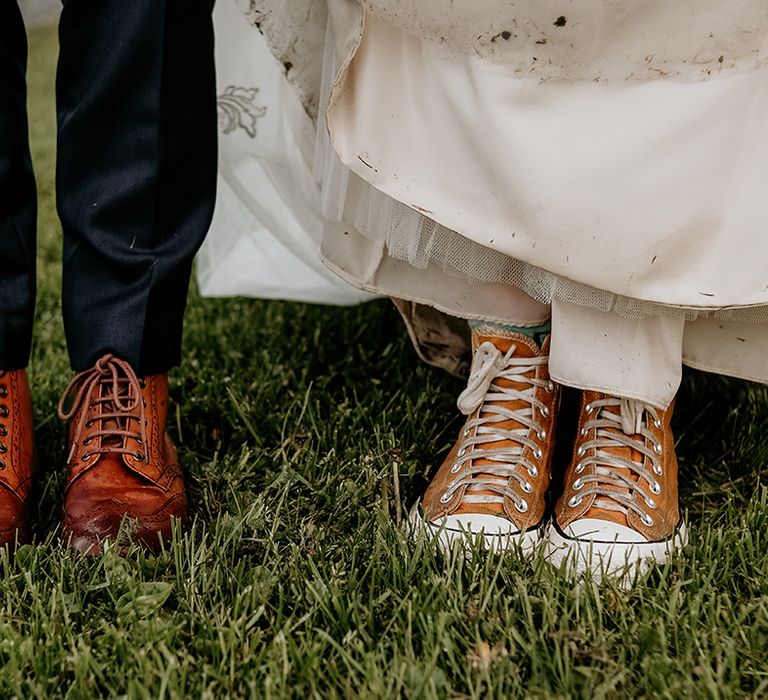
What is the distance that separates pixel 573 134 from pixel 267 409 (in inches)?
27.6

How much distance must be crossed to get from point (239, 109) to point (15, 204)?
522 mm

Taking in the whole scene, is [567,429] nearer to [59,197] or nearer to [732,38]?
[732,38]

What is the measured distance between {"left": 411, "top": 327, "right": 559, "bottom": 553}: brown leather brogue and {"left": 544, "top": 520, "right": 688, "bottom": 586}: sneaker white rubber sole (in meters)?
0.04

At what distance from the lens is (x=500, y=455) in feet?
3.84

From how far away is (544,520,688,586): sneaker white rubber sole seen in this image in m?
1.02

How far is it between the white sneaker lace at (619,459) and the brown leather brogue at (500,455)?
53mm

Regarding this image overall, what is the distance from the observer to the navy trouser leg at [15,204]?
3.80ft

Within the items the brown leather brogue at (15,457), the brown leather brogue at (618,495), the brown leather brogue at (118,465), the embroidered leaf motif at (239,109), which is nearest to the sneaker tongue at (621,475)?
the brown leather brogue at (618,495)

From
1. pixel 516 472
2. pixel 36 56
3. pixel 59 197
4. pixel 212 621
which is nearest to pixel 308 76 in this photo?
pixel 59 197

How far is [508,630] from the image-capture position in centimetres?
91

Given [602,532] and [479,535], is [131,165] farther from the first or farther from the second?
[602,532]

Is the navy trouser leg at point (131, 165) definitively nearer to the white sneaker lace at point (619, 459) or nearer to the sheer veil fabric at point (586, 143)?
the sheer veil fabric at point (586, 143)

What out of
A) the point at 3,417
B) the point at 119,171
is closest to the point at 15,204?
the point at 119,171

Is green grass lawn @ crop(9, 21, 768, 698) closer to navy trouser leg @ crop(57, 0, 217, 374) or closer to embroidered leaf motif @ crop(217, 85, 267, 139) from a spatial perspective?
navy trouser leg @ crop(57, 0, 217, 374)
